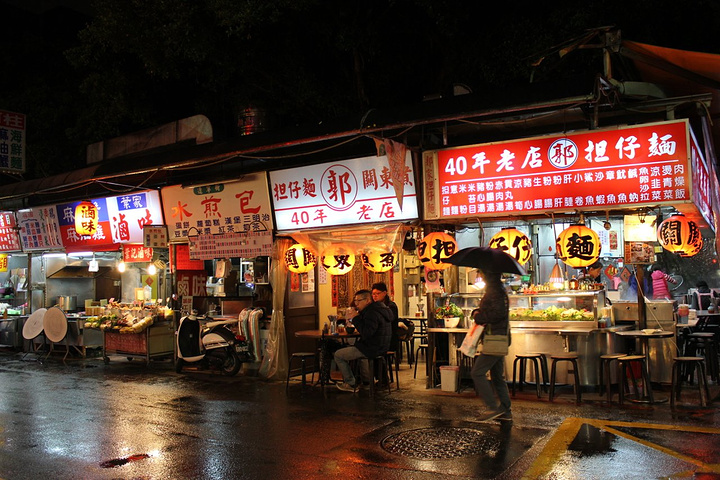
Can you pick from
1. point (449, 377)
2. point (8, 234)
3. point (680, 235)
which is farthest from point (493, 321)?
point (8, 234)

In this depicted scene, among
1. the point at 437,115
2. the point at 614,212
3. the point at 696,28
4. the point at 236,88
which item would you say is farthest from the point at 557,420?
the point at 236,88

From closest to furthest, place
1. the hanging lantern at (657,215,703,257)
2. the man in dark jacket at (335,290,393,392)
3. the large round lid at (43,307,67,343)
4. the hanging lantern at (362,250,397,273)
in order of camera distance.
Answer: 1. the hanging lantern at (657,215,703,257)
2. the man in dark jacket at (335,290,393,392)
3. the hanging lantern at (362,250,397,273)
4. the large round lid at (43,307,67,343)

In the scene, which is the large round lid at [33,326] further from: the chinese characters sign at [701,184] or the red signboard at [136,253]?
the chinese characters sign at [701,184]

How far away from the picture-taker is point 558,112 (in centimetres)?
1087

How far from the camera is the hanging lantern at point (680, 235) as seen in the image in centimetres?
1072

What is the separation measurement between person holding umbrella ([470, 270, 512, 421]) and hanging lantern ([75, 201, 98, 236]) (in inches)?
491

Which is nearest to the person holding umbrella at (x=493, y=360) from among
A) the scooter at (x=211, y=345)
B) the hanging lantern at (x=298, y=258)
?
the hanging lantern at (x=298, y=258)

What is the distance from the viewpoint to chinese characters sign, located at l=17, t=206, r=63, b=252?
1922cm

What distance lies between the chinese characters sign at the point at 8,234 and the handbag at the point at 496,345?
1757cm

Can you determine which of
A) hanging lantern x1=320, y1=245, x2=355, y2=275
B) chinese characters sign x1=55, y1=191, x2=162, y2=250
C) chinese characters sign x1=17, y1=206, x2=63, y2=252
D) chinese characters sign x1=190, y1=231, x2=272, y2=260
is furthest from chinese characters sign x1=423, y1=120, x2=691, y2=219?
chinese characters sign x1=17, y1=206, x2=63, y2=252

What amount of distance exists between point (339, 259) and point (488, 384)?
5465 mm

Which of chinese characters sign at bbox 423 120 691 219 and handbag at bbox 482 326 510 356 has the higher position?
chinese characters sign at bbox 423 120 691 219

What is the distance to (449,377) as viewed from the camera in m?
11.7

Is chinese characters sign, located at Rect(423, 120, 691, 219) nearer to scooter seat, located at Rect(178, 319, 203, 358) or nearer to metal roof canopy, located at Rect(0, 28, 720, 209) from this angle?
metal roof canopy, located at Rect(0, 28, 720, 209)
